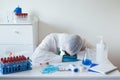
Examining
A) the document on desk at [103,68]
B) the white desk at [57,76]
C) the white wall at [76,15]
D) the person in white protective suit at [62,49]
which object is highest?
the white wall at [76,15]

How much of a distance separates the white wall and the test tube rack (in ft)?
4.75

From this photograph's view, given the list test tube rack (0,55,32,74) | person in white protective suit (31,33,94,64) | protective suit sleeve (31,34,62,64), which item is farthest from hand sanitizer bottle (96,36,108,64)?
test tube rack (0,55,32,74)

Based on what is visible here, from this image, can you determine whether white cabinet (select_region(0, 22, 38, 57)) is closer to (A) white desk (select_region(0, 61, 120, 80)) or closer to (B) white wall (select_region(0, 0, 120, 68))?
(B) white wall (select_region(0, 0, 120, 68))

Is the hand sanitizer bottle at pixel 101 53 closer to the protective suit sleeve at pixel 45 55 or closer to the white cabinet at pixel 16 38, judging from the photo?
the protective suit sleeve at pixel 45 55

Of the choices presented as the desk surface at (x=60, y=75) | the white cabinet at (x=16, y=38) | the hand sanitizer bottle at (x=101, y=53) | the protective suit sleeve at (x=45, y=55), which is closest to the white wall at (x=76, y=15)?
the white cabinet at (x=16, y=38)

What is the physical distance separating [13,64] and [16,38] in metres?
1.05

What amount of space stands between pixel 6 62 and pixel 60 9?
1.57m

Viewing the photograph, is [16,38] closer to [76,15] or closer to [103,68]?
[76,15]

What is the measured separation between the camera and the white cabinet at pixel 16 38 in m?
2.26

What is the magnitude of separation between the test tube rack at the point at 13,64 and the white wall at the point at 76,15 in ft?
4.75

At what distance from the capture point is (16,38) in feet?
7.52

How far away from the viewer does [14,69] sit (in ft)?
4.27

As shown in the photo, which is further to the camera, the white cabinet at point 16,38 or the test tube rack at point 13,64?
the white cabinet at point 16,38

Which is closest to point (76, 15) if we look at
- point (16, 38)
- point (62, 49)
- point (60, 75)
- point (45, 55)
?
point (16, 38)
